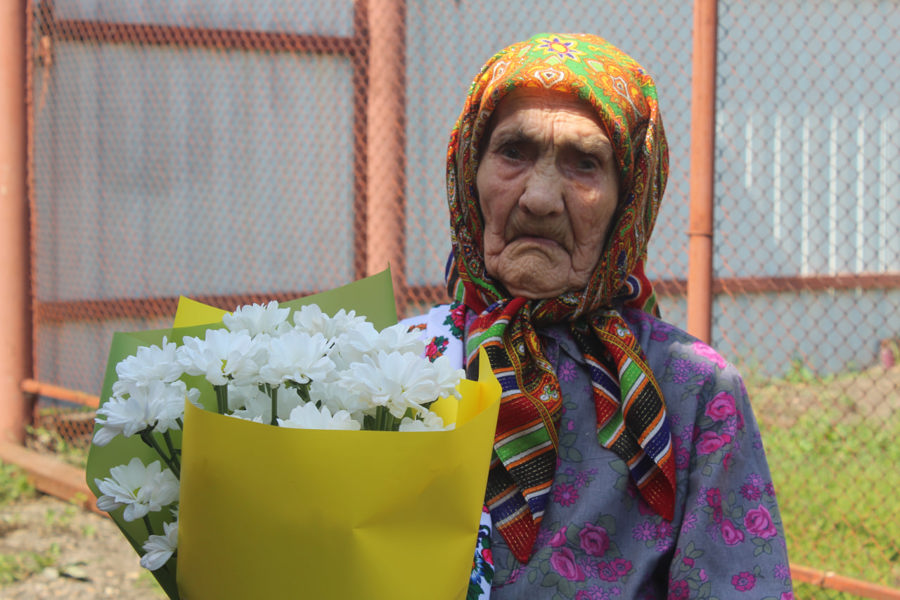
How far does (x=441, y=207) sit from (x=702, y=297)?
2.88 metres

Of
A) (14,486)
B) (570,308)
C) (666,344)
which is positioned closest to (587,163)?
(570,308)

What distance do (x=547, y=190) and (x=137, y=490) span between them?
93cm

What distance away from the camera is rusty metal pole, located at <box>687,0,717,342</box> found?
294 cm

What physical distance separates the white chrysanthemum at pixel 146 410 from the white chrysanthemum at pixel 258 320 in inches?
5.4

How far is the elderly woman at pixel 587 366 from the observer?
1441 mm

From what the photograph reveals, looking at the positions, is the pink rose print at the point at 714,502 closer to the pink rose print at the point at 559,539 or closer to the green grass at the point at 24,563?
the pink rose print at the point at 559,539

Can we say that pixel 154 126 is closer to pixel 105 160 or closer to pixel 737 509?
pixel 105 160

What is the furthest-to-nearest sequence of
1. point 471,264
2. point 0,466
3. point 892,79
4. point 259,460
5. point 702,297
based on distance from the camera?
point 892,79
point 0,466
point 702,297
point 471,264
point 259,460

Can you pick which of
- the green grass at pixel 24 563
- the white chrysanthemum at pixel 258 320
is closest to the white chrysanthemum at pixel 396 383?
the white chrysanthemum at pixel 258 320

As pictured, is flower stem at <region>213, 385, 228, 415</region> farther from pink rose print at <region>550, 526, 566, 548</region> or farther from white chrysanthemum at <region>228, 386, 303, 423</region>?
pink rose print at <region>550, 526, 566, 548</region>

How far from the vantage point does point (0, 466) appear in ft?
16.4

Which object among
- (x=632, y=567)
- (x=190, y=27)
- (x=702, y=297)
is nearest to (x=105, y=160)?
(x=190, y=27)

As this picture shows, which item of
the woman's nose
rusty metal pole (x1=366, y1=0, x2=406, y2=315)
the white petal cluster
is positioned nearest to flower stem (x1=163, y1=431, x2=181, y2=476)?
the white petal cluster

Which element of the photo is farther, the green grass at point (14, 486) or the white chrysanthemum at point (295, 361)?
the green grass at point (14, 486)
